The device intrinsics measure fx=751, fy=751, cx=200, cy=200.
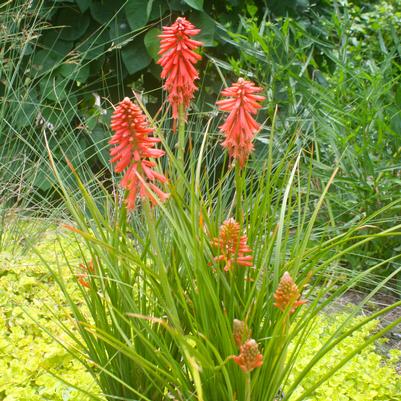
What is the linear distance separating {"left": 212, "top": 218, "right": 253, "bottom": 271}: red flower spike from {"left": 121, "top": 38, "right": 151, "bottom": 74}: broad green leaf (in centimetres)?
312

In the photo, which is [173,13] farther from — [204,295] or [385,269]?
[204,295]

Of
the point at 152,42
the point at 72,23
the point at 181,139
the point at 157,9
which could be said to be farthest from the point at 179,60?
the point at 72,23

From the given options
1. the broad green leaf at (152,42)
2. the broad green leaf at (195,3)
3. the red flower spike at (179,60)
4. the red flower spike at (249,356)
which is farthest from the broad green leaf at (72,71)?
the red flower spike at (249,356)

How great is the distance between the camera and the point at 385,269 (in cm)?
375

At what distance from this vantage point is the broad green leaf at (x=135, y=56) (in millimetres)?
4984

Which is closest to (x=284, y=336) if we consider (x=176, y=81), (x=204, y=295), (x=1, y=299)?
(x=204, y=295)

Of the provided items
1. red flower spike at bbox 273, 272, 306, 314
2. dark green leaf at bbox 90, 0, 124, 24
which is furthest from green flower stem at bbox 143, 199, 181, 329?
dark green leaf at bbox 90, 0, 124, 24

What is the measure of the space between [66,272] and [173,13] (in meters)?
2.18

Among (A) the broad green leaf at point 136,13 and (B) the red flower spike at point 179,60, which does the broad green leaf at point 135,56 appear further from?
(B) the red flower spike at point 179,60

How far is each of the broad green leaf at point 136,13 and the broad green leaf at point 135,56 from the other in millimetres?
232

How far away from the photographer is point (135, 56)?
502 cm

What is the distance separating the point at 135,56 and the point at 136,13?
1.03 feet

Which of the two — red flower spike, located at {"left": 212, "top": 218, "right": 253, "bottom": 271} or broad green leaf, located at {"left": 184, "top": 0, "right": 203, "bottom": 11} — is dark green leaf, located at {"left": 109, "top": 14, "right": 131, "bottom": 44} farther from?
red flower spike, located at {"left": 212, "top": 218, "right": 253, "bottom": 271}

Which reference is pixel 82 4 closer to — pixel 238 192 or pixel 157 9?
pixel 157 9
